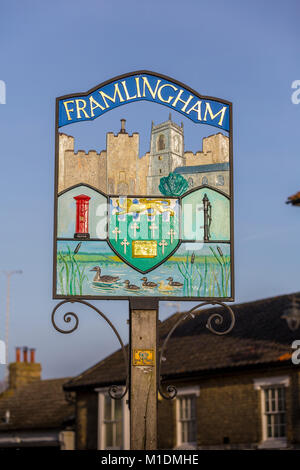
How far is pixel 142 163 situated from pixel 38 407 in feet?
89.6

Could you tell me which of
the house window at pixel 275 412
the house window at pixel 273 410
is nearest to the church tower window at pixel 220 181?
the house window at pixel 273 410

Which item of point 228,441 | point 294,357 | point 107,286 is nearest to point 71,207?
point 107,286

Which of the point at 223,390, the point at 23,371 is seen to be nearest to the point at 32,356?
the point at 23,371

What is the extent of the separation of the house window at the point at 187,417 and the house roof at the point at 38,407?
6.65 m

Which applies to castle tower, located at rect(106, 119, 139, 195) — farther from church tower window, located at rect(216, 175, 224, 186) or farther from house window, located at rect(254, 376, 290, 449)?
house window, located at rect(254, 376, 290, 449)

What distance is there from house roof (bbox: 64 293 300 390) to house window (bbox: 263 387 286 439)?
3.20 ft

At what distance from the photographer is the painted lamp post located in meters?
11.6

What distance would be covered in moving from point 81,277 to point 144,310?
37.9 inches

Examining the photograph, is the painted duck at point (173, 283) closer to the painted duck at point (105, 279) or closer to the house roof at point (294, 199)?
the painted duck at point (105, 279)

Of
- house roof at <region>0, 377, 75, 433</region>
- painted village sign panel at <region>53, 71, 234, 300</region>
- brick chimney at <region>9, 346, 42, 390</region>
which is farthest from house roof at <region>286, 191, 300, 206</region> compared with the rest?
brick chimney at <region>9, 346, 42, 390</region>

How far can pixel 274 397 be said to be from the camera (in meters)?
26.0

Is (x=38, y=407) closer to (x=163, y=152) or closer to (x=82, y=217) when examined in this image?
(x=82, y=217)

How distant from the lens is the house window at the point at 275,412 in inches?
1013
